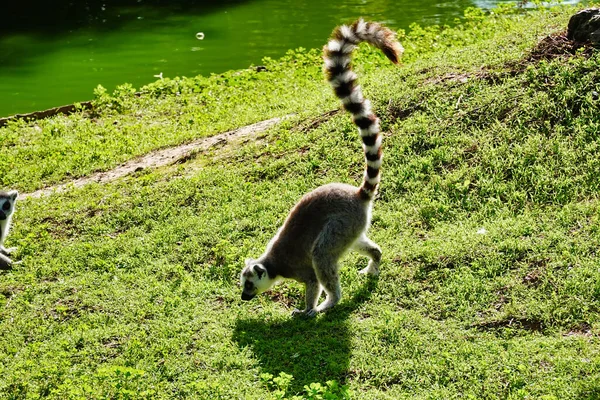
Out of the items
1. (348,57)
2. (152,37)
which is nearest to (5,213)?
(348,57)

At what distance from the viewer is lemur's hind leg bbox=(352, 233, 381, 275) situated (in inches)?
286

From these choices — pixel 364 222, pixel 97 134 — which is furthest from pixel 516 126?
pixel 97 134

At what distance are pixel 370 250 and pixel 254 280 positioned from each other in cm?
119

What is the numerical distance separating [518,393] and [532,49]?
6164mm

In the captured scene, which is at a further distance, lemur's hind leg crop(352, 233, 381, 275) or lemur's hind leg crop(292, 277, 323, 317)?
lemur's hind leg crop(352, 233, 381, 275)

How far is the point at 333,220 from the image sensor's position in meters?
7.00

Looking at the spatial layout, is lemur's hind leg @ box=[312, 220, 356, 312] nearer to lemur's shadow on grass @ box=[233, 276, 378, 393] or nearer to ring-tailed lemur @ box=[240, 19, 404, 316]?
ring-tailed lemur @ box=[240, 19, 404, 316]

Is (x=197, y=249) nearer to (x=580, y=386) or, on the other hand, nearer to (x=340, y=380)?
(x=340, y=380)

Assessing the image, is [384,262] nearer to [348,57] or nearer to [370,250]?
[370,250]

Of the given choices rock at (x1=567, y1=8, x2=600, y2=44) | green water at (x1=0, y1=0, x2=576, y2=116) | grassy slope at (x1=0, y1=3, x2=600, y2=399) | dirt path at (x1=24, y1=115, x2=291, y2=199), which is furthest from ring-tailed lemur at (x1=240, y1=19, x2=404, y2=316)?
green water at (x1=0, y1=0, x2=576, y2=116)

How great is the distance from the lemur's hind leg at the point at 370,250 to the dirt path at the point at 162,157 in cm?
464

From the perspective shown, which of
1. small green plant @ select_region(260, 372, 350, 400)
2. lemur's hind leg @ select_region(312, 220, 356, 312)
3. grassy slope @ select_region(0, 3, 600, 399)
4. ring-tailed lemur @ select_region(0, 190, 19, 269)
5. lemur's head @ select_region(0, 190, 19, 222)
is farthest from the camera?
lemur's head @ select_region(0, 190, 19, 222)

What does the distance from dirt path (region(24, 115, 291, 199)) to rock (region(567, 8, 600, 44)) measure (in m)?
4.49

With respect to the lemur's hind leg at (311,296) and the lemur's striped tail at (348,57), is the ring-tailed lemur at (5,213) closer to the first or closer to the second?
the lemur's hind leg at (311,296)
